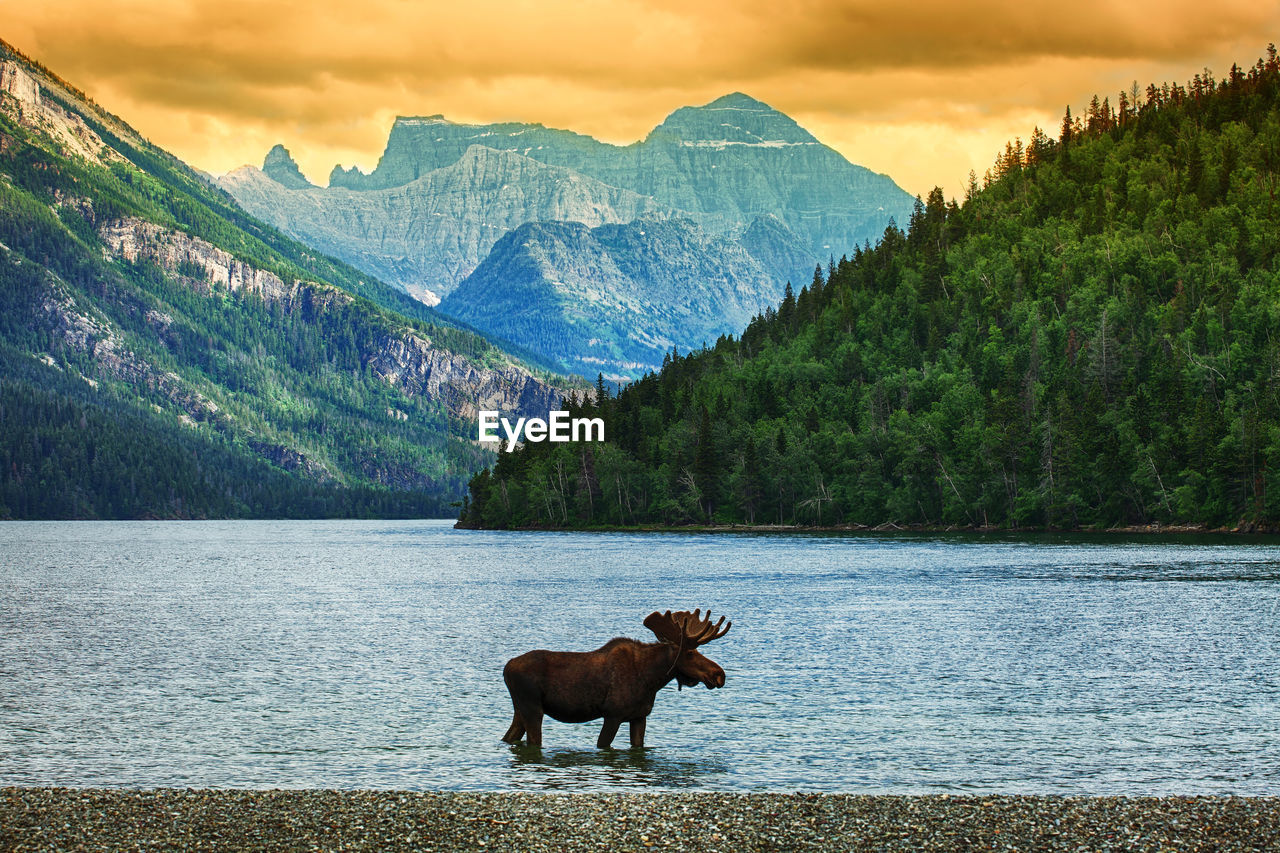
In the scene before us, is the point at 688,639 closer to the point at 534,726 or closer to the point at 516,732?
the point at 534,726

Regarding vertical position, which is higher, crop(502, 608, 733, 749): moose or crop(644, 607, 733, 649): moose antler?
crop(644, 607, 733, 649): moose antler

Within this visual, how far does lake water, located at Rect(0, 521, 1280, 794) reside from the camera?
3531cm

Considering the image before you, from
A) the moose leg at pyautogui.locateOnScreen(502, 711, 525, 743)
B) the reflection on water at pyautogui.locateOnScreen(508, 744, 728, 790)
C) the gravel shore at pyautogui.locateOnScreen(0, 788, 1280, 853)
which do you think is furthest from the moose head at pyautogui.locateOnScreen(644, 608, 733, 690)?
the moose leg at pyautogui.locateOnScreen(502, 711, 525, 743)

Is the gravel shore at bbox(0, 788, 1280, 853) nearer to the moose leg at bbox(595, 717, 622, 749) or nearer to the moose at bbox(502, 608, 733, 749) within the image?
the moose at bbox(502, 608, 733, 749)

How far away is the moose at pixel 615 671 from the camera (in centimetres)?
3444

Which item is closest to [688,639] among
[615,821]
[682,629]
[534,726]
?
[682,629]

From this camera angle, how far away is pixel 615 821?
26.9m

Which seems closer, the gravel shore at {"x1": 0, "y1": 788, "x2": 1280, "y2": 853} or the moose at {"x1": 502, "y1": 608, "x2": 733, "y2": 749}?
the gravel shore at {"x1": 0, "y1": 788, "x2": 1280, "y2": 853}

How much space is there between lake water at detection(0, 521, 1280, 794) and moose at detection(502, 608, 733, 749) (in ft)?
5.82

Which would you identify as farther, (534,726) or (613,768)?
(534,726)

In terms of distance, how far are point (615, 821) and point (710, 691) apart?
2420 centimetres

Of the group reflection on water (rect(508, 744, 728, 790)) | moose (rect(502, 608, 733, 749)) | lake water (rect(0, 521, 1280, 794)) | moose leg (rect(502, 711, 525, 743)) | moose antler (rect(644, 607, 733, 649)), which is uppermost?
moose antler (rect(644, 607, 733, 649))

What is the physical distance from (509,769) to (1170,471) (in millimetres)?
182815

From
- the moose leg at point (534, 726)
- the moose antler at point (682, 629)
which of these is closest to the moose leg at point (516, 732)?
the moose leg at point (534, 726)
